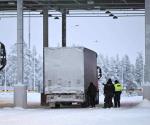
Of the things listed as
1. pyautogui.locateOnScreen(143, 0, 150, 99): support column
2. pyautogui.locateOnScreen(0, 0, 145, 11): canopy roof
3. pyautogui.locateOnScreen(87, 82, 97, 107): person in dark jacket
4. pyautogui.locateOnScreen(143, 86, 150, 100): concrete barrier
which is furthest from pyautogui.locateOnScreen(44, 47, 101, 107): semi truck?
pyautogui.locateOnScreen(0, 0, 145, 11): canopy roof

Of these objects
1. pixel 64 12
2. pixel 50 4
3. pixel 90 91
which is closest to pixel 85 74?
pixel 90 91

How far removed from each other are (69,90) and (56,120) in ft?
35.4

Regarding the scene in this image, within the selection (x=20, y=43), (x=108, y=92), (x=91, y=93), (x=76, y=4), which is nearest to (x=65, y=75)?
(x=91, y=93)

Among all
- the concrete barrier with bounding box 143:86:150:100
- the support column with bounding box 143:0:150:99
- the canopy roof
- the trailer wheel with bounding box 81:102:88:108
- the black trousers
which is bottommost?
the trailer wheel with bounding box 81:102:88:108

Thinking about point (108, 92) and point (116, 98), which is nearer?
point (108, 92)

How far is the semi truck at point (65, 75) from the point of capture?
3300 cm

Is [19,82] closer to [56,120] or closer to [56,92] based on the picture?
[56,92]

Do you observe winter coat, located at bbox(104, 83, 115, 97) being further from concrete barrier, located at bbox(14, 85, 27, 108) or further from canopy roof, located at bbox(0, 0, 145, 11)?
canopy roof, located at bbox(0, 0, 145, 11)

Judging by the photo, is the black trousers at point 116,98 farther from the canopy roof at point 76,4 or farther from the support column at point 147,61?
the canopy roof at point 76,4

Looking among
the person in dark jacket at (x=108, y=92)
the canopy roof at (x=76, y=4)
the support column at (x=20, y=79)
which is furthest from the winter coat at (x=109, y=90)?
the canopy roof at (x=76, y=4)

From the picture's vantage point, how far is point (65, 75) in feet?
109

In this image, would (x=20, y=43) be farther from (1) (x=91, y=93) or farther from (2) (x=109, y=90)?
(2) (x=109, y=90)

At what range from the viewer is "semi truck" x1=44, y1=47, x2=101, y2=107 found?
33.0 metres

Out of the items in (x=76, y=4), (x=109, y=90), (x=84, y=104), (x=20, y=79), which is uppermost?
(x=76, y=4)
